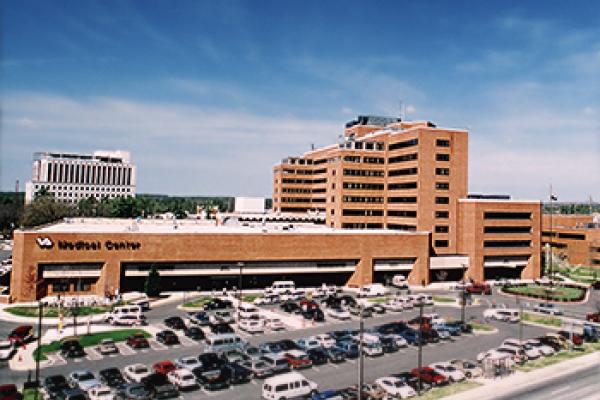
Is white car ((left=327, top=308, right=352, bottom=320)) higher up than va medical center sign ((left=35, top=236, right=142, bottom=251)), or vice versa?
va medical center sign ((left=35, top=236, right=142, bottom=251))

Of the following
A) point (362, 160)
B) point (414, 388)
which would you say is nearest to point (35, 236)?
point (414, 388)

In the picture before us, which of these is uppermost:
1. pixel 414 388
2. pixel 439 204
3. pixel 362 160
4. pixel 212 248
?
pixel 362 160

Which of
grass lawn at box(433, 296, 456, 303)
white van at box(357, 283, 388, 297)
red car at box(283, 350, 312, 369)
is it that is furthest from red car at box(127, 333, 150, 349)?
grass lawn at box(433, 296, 456, 303)

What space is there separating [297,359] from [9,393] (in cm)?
2094

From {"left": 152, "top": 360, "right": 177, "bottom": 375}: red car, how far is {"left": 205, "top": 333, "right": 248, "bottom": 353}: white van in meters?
5.40

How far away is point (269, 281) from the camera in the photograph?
7788cm

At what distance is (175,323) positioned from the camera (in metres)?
53.3

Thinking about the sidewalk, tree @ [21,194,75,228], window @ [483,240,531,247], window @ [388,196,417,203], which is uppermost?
window @ [388,196,417,203]

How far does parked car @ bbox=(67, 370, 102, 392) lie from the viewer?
3497cm

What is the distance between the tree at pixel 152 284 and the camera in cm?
6788

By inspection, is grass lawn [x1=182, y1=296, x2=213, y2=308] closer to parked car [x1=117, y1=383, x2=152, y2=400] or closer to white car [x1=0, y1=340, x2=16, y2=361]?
white car [x1=0, y1=340, x2=16, y2=361]

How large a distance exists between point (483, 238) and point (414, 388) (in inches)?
2412

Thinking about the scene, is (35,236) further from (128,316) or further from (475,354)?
(475,354)

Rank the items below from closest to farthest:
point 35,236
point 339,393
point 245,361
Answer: point 339,393 < point 245,361 < point 35,236
